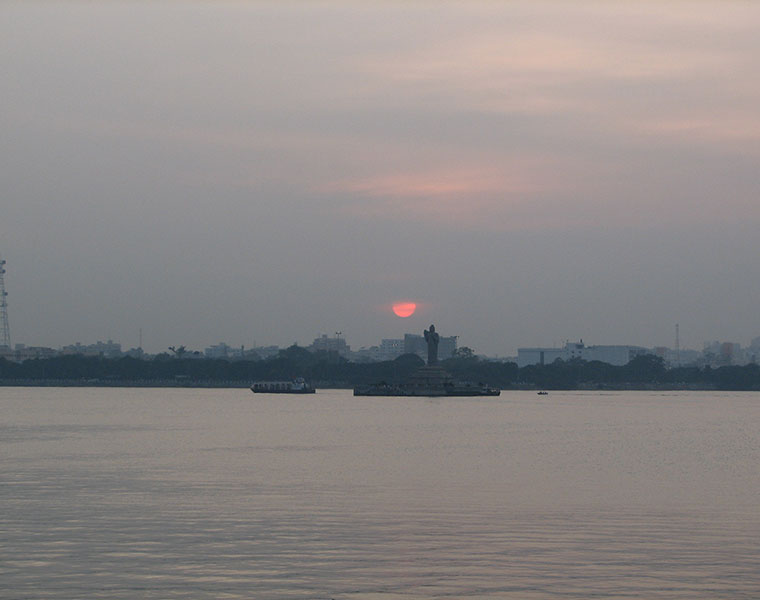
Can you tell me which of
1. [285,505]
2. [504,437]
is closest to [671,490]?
[285,505]

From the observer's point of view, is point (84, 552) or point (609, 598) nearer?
point (609, 598)

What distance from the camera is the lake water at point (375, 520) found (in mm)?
31281

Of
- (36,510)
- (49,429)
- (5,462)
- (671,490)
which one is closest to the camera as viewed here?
(36,510)

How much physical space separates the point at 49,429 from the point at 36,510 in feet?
202

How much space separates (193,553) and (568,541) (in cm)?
1113

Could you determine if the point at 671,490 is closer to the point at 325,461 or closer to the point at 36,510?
the point at 325,461

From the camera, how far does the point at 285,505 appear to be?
1848 inches

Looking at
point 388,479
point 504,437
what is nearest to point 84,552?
point 388,479

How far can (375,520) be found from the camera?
42.6 meters

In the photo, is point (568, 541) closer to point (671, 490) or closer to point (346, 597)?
point (346, 597)

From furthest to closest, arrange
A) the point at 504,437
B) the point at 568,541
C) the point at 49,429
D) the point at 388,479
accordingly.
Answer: the point at 49,429 < the point at 504,437 < the point at 388,479 < the point at 568,541

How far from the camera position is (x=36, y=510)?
146 ft

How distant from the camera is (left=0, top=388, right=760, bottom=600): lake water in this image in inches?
1232

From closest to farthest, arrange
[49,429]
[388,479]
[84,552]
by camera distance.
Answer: [84,552] < [388,479] < [49,429]
